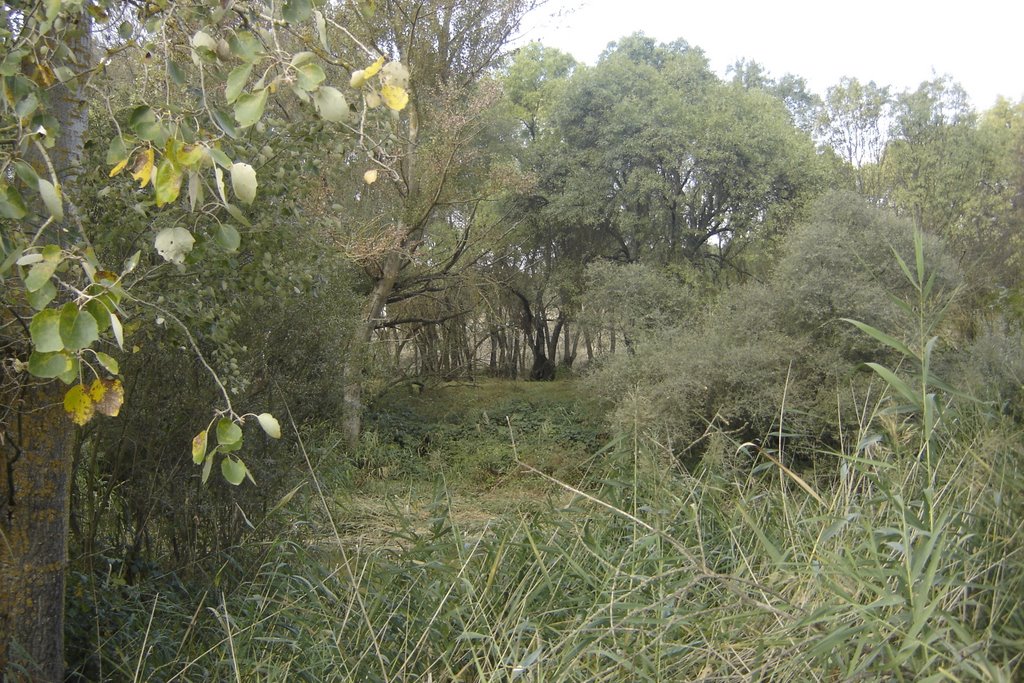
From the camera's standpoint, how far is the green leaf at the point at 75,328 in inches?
63.9

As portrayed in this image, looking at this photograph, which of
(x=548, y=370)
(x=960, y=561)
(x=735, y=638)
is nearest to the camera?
(x=960, y=561)

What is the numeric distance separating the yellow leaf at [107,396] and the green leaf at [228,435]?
0.29 meters

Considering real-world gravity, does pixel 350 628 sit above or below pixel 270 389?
below

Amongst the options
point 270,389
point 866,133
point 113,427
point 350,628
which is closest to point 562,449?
point 270,389

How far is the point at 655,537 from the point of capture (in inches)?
124

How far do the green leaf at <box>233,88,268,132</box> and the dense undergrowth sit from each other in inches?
58.8

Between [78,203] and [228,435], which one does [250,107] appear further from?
[78,203]

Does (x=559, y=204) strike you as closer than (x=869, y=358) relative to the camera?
No

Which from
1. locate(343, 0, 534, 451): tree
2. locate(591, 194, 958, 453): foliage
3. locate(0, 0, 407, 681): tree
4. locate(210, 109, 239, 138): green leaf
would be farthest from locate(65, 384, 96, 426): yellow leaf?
locate(343, 0, 534, 451): tree

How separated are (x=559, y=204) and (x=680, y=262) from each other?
10.2 ft

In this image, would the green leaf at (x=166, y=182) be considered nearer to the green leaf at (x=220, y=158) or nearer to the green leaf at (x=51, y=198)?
the green leaf at (x=220, y=158)

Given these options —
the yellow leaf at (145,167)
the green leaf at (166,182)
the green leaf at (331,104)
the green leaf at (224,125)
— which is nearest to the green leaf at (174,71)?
the yellow leaf at (145,167)

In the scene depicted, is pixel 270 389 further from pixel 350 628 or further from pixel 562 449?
pixel 562 449

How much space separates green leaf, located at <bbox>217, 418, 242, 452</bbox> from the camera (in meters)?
1.87
